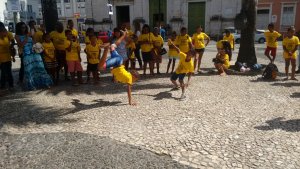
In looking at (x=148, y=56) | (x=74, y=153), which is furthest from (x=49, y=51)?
(x=74, y=153)

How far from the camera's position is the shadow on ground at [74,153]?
4375 mm

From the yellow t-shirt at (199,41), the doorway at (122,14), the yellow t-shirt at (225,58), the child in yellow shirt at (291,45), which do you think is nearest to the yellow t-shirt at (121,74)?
the yellow t-shirt at (199,41)

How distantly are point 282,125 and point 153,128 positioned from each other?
234 cm

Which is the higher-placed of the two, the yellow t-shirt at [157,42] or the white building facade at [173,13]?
the white building facade at [173,13]

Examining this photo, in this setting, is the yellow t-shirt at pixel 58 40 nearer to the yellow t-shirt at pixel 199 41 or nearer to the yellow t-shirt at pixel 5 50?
the yellow t-shirt at pixel 5 50

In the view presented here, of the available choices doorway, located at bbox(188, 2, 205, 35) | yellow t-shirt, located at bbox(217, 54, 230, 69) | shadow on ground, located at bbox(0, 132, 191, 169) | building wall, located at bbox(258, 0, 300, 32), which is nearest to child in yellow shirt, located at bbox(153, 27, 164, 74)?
yellow t-shirt, located at bbox(217, 54, 230, 69)

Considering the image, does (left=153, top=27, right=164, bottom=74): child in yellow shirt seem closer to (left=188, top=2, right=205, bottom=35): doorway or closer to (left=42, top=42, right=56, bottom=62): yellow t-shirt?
(left=42, top=42, right=56, bottom=62): yellow t-shirt

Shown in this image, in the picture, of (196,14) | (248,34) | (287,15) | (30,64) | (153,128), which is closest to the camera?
(153,128)

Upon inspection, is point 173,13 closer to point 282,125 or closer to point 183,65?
point 183,65

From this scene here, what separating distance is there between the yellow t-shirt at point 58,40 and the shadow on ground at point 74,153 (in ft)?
13.8

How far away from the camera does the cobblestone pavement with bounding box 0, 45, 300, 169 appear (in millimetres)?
4492

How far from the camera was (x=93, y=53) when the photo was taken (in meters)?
8.93

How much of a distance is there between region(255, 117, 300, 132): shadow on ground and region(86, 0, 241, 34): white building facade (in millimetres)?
26374

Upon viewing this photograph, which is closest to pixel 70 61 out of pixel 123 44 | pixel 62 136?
pixel 123 44
